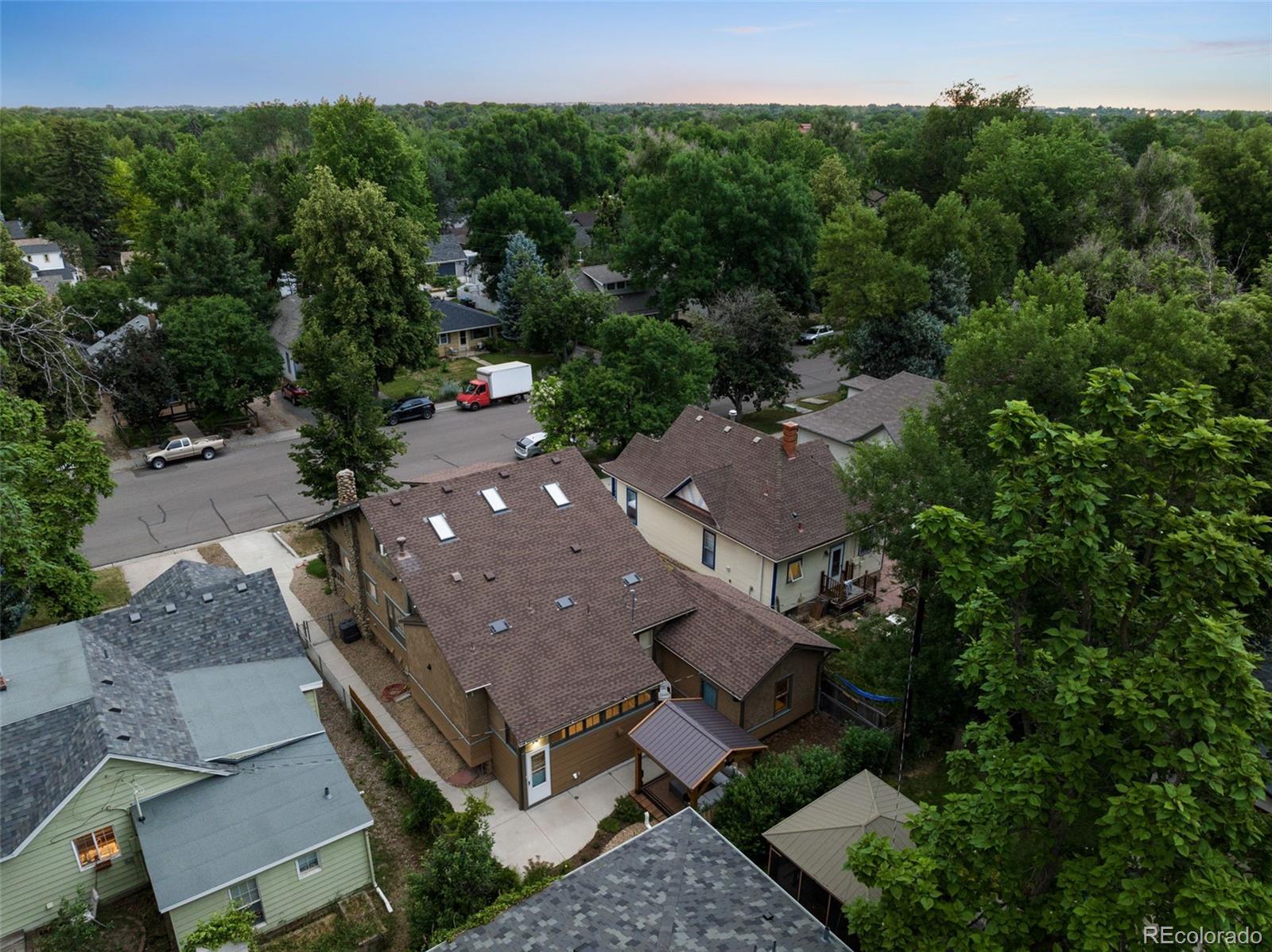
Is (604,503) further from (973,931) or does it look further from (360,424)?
(973,931)

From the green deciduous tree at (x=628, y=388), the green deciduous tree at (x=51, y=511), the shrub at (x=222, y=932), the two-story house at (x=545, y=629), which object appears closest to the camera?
the shrub at (x=222, y=932)

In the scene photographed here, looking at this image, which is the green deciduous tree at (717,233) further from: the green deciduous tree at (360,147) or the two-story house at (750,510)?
the two-story house at (750,510)

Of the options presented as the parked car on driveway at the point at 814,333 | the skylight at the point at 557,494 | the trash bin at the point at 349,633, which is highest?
the skylight at the point at 557,494

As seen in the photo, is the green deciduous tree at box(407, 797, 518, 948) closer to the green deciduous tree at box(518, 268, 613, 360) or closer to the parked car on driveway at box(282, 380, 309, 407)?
the parked car on driveway at box(282, 380, 309, 407)

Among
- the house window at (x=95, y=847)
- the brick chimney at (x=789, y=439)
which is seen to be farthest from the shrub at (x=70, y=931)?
the brick chimney at (x=789, y=439)

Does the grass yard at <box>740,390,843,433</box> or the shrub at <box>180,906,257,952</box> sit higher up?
the shrub at <box>180,906,257,952</box>

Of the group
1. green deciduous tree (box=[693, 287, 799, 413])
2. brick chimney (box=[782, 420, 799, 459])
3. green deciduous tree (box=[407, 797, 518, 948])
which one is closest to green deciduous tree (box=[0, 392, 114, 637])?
green deciduous tree (box=[407, 797, 518, 948])
